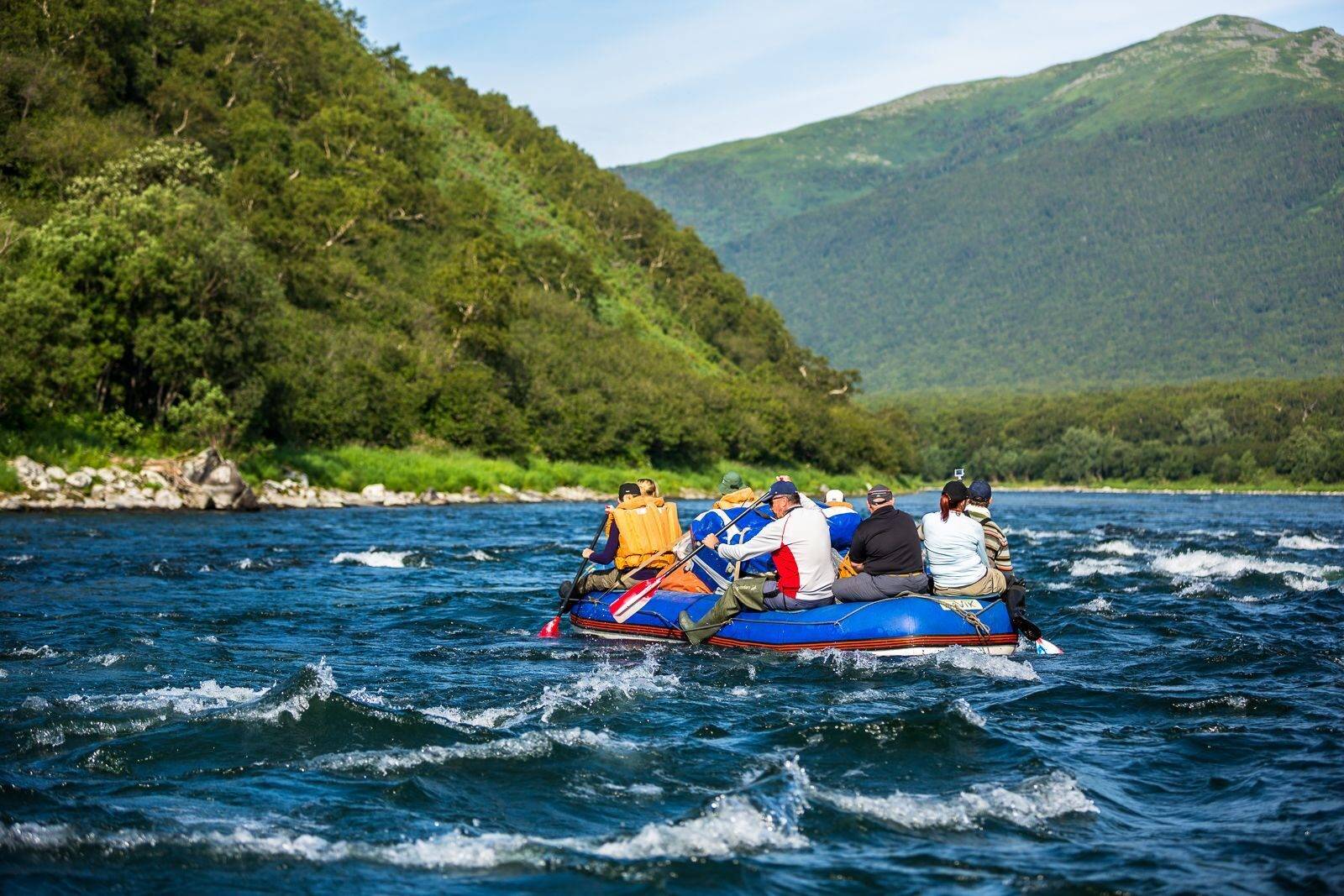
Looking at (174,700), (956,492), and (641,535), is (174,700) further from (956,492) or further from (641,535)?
(956,492)

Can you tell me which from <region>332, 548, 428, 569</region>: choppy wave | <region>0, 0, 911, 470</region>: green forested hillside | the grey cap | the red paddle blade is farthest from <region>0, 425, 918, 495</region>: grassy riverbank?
the grey cap

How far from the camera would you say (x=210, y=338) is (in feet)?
151

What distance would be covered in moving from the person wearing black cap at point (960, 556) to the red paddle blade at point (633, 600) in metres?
4.24

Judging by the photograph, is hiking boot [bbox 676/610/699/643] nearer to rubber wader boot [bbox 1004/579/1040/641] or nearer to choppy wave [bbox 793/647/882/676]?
choppy wave [bbox 793/647/882/676]

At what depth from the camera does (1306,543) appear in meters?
37.6

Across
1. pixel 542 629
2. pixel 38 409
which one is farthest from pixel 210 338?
pixel 542 629

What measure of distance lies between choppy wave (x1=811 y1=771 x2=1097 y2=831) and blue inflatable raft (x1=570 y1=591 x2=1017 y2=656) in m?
5.27

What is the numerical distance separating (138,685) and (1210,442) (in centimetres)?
16292

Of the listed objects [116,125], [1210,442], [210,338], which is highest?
[116,125]

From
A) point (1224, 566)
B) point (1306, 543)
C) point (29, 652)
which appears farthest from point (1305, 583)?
point (29, 652)

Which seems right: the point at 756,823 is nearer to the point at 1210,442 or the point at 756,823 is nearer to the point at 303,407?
the point at 303,407

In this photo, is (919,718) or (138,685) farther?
(138,685)

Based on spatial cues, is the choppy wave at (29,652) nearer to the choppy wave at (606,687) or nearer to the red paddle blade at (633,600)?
the choppy wave at (606,687)

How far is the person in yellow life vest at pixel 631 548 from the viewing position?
1853 cm
